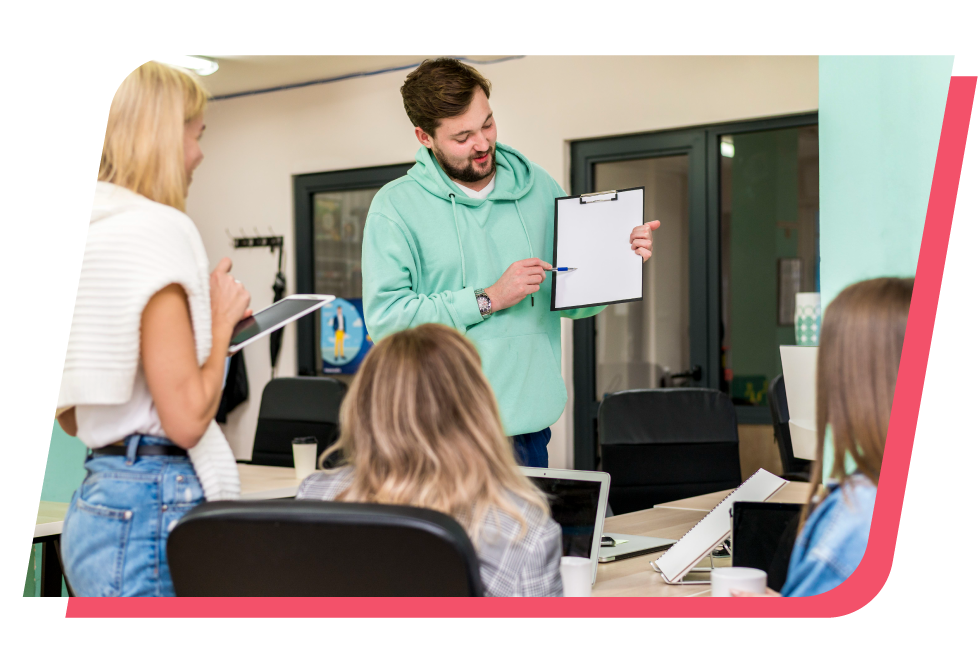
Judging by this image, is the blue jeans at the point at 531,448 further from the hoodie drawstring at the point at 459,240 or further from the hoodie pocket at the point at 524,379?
the hoodie drawstring at the point at 459,240

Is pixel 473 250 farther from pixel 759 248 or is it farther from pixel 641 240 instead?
pixel 759 248

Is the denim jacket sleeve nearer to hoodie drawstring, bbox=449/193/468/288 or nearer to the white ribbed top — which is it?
hoodie drawstring, bbox=449/193/468/288

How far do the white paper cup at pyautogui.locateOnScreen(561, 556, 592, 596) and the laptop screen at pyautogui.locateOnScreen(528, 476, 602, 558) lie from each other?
0.54 feet

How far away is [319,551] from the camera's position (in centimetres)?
115

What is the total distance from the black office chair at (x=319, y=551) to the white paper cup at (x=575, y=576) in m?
0.32

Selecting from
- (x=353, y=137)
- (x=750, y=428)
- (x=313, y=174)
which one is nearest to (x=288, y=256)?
(x=313, y=174)

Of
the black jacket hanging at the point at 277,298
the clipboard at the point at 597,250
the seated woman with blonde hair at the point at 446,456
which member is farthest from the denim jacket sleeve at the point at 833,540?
the black jacket hanging at the point at 277,298

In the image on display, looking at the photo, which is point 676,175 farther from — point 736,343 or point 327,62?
point 327,62

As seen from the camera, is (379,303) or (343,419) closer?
(343,419)

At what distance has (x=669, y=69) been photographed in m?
4.06

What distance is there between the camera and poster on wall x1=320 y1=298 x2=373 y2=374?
16.7ft

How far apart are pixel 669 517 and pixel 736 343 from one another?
2253 mm

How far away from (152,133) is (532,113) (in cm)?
326

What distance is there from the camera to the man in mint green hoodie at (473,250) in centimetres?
173
